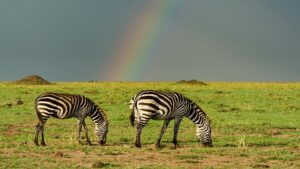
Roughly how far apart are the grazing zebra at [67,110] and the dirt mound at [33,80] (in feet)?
222

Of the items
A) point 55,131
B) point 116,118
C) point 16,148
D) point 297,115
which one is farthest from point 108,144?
point 297,115

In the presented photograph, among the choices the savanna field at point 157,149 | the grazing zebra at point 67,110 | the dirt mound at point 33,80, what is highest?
the dirt mound at point 33,80

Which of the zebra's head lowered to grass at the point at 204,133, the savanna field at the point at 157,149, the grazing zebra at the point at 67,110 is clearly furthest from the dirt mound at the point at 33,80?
the zebra's head lowered to grass at the point at 204,133

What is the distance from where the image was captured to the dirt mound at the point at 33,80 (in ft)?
281

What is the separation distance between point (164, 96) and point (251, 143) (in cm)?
400

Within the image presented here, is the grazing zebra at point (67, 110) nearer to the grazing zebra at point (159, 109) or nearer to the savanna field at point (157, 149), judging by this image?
the savanna field at point (157, 149)

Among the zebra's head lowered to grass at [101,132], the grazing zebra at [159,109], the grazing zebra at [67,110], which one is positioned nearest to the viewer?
the grazing zebra at [159,109]

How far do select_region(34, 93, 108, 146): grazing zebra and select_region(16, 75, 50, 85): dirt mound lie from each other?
67671 millimetres

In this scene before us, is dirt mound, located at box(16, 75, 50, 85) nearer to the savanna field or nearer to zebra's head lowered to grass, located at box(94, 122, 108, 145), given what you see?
the savanna field

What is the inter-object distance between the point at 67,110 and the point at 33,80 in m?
70.3

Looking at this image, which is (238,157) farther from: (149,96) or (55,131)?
(55,131)

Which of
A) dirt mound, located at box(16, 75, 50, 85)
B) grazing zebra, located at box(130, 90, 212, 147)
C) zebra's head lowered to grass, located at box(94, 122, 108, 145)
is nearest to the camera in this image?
grazing zebra, located at box(130, 90, 212, 147)

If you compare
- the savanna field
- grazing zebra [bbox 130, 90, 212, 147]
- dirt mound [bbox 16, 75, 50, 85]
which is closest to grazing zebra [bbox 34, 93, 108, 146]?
the savanna field

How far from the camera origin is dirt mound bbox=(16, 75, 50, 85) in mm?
85688
